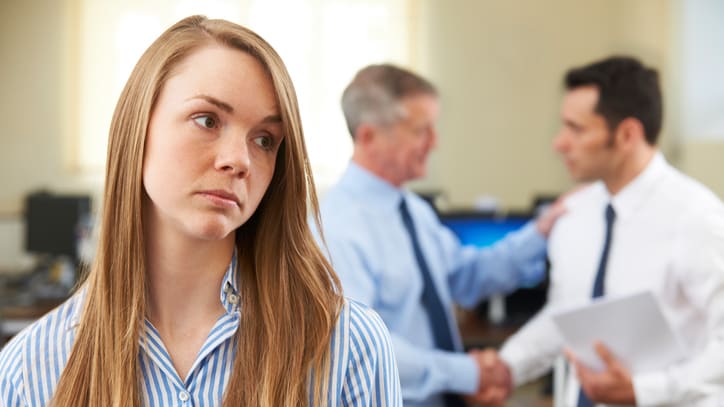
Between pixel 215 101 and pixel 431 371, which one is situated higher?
pixel 215 101

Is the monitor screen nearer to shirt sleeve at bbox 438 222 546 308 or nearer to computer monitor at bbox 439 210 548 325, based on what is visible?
computer monitor at bbox 439 210 548 325

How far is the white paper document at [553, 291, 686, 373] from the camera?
1.87 m

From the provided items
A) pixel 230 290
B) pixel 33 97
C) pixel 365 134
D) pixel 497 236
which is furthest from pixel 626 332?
pixel 33 97

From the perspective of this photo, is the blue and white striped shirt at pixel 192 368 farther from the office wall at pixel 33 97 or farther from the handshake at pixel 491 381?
the office wall at pixel 33 97

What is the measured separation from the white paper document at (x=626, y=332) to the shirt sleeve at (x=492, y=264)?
0.49 m

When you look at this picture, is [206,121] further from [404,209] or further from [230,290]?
[404,209]

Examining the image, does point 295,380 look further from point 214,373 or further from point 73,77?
point 73,77

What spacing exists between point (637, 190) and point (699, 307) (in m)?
0.40

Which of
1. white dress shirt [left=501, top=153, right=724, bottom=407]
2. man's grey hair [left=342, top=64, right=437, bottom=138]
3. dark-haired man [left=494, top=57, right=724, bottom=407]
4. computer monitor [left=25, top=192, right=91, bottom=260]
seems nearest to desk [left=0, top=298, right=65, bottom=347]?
computer monitor [left=25, top=192, right=91, bottom=260]

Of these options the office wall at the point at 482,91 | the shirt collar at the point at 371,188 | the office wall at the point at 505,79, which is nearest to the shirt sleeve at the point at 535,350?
the shirt collar at the point at 371,188

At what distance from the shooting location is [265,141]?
2.98 ft

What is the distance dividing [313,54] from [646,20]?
8.57 feet

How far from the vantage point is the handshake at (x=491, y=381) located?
2318 millimetres

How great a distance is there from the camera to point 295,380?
0.91 metres
